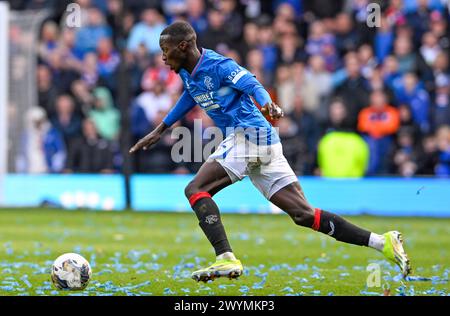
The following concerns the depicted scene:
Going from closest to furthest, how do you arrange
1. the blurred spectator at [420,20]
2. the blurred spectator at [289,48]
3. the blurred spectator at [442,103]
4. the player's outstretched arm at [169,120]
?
the player's outstretched arm at [169,120] → the blurred spectator at [442,103] → the blurred spectator at [420,20] → the blurred spectator at [289,48]

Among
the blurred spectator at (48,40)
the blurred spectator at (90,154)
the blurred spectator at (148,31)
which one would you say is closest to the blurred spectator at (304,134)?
the blurred spectator at (148,31)

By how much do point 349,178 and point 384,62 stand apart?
2343 mm

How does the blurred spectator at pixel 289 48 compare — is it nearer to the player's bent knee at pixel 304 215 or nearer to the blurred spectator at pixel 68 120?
the blurred spectator at pixel 68 120

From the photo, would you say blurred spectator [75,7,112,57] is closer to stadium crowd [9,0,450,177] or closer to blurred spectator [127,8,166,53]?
stadium crowd [9,0,450,177]

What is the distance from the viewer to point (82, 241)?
45.8 feet

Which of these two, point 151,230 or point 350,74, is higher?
point 350,74

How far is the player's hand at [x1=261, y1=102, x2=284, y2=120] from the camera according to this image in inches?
322

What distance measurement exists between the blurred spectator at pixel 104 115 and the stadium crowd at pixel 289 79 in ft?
0.08

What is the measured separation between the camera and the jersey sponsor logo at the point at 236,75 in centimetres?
871

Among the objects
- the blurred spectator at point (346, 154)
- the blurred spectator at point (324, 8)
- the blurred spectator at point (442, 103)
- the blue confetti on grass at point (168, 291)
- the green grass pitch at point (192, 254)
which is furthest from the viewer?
the blurred spectator at point (324, 8)

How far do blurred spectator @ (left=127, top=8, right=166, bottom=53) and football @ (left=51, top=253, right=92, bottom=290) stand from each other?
13.1 metres
